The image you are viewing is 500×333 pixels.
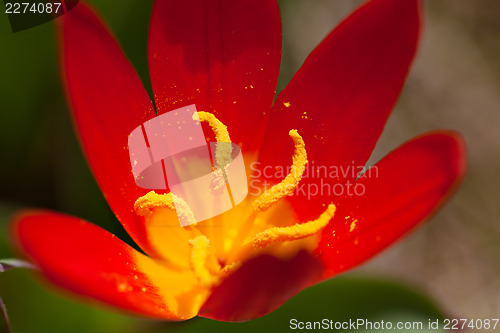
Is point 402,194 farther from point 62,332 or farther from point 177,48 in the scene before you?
point 62,332

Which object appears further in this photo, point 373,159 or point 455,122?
point 455,122

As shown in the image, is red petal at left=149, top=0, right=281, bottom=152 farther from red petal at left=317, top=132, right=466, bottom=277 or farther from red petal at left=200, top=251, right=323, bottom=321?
red petal at left=200, top=251, right=323, bottom=321

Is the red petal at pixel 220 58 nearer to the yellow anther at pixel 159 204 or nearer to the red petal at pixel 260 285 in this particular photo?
the yellow anther at pixel 159 204

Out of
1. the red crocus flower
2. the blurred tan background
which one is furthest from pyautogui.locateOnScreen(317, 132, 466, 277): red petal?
the blurred tan background

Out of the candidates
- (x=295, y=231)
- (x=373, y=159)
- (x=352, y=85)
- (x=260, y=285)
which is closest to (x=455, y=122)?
(x=373, y=159)

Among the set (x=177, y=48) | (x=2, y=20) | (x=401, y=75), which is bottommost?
(x=401, y=75)

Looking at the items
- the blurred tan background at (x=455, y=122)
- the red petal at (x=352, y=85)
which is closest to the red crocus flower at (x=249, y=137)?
the red petal at (x=352, y=85)

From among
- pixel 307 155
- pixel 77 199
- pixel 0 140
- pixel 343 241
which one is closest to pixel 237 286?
pixel 343 241

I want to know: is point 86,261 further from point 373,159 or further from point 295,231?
point 373,159
